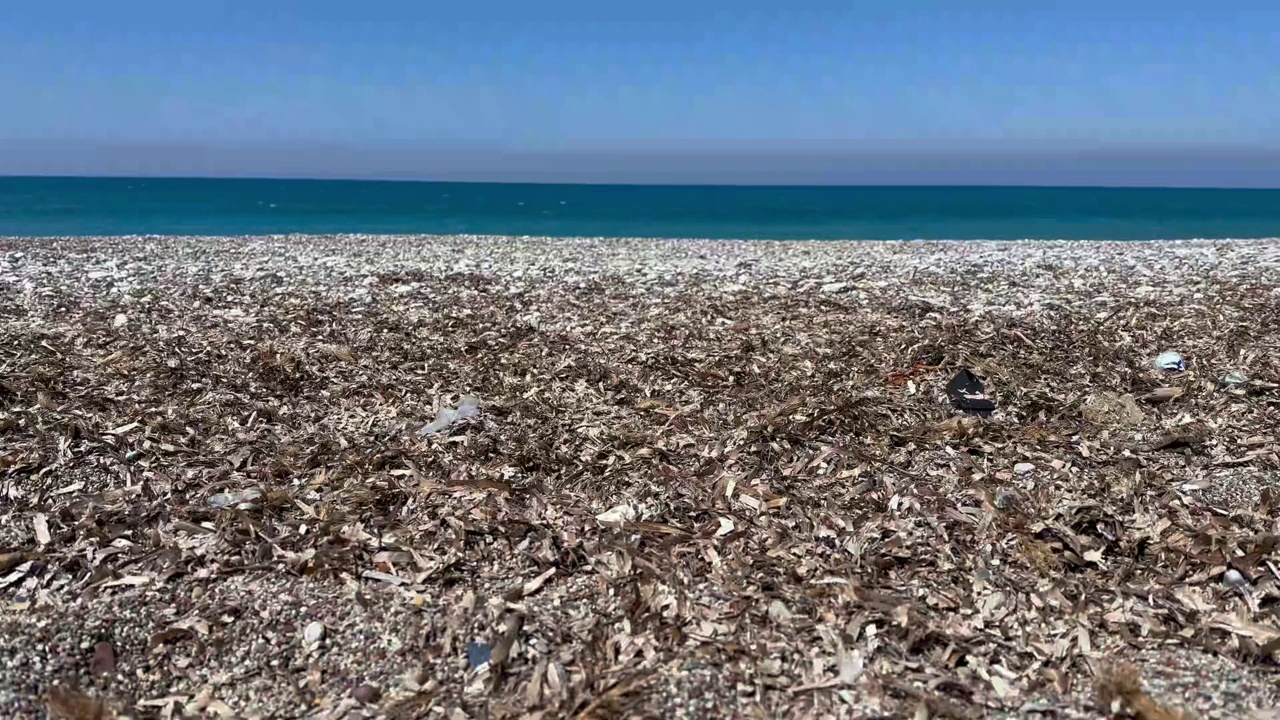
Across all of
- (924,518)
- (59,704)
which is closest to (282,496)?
(59,704)

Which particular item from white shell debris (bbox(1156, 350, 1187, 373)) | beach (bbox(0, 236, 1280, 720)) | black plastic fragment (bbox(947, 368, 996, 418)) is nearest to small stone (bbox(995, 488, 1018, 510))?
beach (bbox(0, 236, 1280, 720))

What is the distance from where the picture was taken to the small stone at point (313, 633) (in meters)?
3.30

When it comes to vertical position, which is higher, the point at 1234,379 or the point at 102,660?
the point at 1234,379

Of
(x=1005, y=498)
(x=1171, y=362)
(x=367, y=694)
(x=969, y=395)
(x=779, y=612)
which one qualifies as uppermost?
(x=1171, y=362)

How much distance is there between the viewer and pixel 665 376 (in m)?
6.13

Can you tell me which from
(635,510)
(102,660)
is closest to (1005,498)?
(635,510)

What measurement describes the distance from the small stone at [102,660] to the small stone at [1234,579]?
4.03 m

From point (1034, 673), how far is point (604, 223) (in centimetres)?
3963

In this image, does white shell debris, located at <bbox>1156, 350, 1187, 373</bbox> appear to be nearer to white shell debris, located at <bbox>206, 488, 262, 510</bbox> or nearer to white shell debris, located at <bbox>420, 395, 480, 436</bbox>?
white shell debris, located at <bbox>420, 395, 480, 436</bbox>

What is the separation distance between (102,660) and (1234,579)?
4121 mm

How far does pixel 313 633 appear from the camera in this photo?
3.34m

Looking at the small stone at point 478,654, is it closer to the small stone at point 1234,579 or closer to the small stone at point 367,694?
the small stone at point 367,694

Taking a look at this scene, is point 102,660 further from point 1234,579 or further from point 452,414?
point 1234,579

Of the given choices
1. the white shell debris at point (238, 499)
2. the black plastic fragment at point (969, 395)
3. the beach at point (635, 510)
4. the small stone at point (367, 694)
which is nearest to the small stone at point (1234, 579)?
the beach at point (635, 510)
